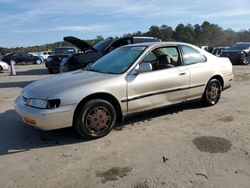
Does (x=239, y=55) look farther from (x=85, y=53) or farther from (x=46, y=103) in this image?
(x=46, y=103)

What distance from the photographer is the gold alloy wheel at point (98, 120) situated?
17.0 ft

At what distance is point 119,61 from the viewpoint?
608 centimetres

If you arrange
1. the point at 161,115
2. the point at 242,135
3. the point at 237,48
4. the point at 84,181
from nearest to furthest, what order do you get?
the point at 84,181 → the point at 242,135 → the point at 161,115 → the point at 237,48

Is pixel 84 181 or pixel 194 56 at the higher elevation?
pixel 194 56

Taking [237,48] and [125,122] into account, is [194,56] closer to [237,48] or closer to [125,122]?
[125,122]

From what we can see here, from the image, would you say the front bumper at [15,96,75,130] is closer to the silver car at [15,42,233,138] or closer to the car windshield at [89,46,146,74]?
the silver car at [15,42,233,138]

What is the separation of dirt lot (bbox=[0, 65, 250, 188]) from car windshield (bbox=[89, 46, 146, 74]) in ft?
3.51

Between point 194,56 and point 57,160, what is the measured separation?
3.73m

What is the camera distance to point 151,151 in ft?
15.2

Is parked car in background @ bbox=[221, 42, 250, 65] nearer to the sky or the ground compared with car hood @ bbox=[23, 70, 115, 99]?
nearer to the ground

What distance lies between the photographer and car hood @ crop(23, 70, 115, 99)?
5.05 metres

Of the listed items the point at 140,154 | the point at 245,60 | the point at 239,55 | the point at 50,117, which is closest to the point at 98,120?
the point at 50,117

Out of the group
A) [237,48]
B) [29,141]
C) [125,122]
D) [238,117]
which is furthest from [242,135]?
[237,48]

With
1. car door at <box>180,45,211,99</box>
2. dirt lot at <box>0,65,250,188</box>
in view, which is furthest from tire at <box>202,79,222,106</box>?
dirt lot at <box>0,65,250,188</box>
